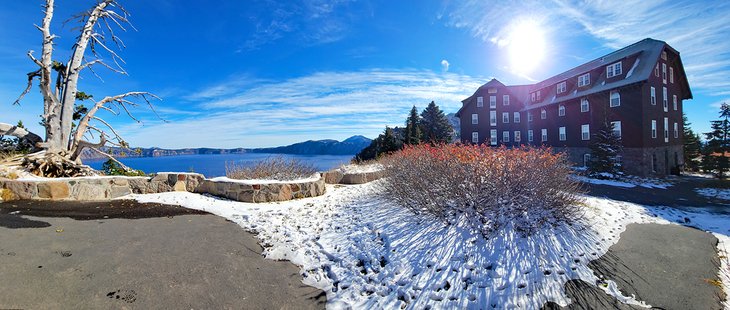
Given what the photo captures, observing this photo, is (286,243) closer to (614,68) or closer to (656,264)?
(656,264)

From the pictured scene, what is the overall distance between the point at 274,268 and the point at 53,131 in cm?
1005

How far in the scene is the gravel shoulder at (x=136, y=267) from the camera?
2869 mm

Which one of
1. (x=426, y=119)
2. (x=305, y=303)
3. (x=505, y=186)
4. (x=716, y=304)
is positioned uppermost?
(x=426, y=119)

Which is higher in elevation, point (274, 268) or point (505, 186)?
point (505, 186)

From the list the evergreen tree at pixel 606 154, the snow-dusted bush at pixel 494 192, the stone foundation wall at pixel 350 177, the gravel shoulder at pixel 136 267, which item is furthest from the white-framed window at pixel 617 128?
the gravel shoulder at pixel 136 267

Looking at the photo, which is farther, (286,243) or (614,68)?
(614,68)

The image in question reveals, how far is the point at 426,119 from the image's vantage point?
40.8 m

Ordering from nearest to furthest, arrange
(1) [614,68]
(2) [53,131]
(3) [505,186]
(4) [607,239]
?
(4) [607,239] → (3) [505,186] → (2) [53,131] → (1) [614,68]

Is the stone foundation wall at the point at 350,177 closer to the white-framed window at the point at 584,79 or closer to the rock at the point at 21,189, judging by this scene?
the rock at the point at 21,189

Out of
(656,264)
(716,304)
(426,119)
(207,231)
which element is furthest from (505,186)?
(426,119)

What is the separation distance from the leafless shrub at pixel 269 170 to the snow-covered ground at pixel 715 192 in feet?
59.9

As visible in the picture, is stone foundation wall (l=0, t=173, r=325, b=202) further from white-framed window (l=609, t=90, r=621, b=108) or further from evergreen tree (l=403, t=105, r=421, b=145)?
evergreen tree (l=403, t=105, r=421, b=145)

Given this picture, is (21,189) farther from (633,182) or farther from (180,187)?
(633,182)

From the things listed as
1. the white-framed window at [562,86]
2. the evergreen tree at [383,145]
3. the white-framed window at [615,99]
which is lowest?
the evergreen tree at [383,145]
